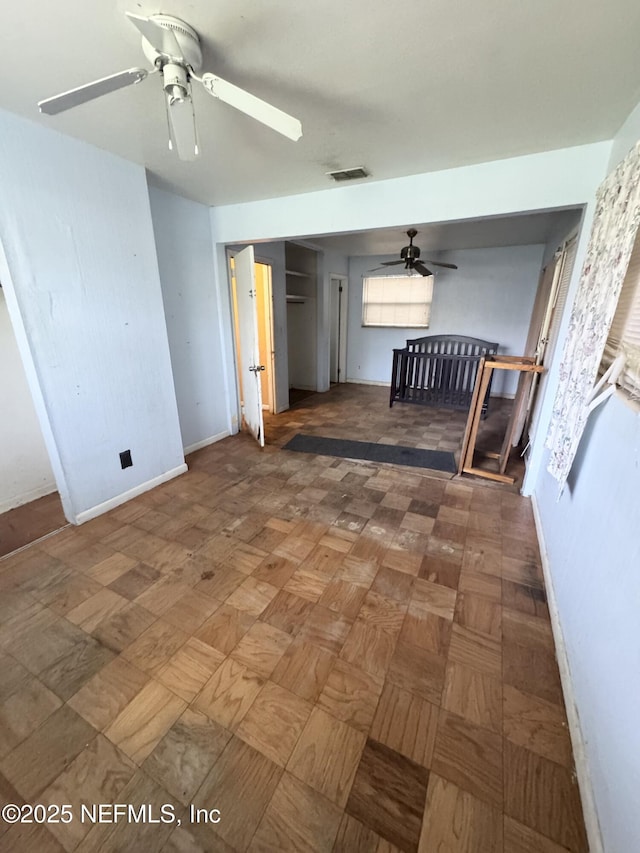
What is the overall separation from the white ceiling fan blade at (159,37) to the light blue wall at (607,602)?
2.06 m

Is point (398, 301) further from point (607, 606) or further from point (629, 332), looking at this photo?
point (607, 606)

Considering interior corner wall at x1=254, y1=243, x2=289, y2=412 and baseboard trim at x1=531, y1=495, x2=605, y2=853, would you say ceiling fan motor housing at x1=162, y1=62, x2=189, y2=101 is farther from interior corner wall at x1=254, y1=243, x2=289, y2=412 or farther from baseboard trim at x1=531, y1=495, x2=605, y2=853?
interior corner wall at x1=254, y1=243, x2=289, y2=412

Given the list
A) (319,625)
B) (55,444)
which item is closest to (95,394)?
(55,444)

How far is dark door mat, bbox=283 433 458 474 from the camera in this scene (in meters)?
3.30

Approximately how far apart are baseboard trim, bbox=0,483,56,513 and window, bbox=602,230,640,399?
3820 mm

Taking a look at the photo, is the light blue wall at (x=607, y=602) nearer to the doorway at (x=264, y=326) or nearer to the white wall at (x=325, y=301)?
the doorway at (x=264, y=326)

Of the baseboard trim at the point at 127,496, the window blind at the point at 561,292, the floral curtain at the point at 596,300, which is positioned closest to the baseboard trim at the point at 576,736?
the floral curtain at the point at 596,300

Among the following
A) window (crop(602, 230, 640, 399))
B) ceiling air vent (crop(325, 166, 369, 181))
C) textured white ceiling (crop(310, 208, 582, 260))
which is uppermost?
ceiling air vent (crop(325, 166, 369, 181))

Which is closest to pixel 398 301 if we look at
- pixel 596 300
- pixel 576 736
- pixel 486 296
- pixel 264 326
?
pixel 486 296

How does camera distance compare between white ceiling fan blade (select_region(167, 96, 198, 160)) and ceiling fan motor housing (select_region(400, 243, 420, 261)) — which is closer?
white ceiling fan blade (select_region(167, 96, 198, 160))

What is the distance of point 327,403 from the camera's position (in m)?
5.39

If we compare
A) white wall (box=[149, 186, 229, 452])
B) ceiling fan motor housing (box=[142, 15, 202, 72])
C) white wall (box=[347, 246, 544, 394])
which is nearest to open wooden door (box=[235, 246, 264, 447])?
white wall (box=[149, 186, 229, 452])

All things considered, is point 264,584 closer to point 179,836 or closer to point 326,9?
point 179,836

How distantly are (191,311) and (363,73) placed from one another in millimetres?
2416
